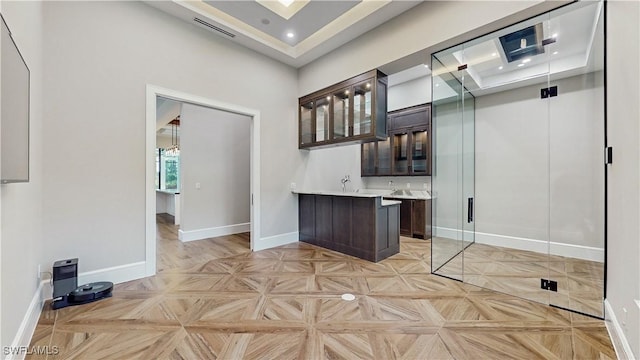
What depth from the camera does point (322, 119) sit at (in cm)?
461

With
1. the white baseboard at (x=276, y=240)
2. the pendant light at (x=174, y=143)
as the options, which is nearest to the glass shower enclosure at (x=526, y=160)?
the white baseboard at (x=276, y=240)

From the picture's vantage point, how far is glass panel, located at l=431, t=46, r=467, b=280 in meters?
3.50

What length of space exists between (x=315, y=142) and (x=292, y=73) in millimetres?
1451

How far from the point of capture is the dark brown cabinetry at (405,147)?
5.48 meters

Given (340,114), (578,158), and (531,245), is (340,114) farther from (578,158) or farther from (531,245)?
(531,245)

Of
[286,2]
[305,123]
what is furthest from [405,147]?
[286,2]

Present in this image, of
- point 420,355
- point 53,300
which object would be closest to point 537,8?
point 420,355

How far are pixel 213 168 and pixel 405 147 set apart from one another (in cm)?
426

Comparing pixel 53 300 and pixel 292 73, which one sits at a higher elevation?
pixel 292 73

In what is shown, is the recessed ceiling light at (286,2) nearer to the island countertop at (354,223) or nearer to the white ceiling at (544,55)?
the white ceiling at (544,55)

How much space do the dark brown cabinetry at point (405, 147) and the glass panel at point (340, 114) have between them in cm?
155

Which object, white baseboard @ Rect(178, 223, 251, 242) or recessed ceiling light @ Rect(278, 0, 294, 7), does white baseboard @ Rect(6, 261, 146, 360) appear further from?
recessed ceiling light @ Rect(278, 0, 294, 7)

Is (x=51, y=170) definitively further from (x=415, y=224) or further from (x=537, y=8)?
(x=415, y=224)

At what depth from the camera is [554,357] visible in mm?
1723
